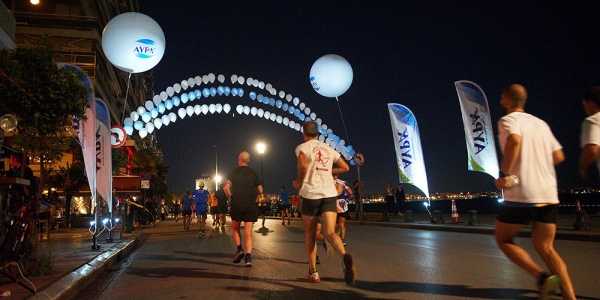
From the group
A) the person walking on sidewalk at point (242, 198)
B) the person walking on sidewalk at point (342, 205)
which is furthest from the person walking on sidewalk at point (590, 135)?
the person walking on sidewalk at point (342, 205)

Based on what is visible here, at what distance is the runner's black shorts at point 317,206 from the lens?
5551 mm

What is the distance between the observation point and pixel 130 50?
12.6 meters

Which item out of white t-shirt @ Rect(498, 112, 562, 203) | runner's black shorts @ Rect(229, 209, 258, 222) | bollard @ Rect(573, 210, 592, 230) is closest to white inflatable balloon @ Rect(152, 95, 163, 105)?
runner's black shorts @ Rect(229, 209, 258, 222)

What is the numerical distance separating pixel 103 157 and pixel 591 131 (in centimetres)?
928

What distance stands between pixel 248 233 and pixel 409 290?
3.20 meters

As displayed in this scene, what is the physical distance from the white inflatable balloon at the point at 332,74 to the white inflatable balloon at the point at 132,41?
660 centimetres

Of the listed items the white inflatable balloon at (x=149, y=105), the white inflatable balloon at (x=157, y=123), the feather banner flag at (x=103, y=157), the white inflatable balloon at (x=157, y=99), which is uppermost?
the white inflatable balloon at (x=157, y=99)

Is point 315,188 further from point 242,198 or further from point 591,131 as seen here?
point 591,131

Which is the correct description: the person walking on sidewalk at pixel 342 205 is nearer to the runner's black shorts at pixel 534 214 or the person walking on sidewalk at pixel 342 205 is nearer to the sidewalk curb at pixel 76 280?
the sidewalk curb at pixel 76 280

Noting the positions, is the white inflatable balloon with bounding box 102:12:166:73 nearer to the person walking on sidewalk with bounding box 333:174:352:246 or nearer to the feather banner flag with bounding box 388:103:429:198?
the person walking on sidewalk with bounding box 333:174:352:246

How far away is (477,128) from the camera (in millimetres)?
15688

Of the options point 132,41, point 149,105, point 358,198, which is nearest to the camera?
point 132,41

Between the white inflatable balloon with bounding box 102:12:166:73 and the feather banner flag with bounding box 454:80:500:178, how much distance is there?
9971 mm

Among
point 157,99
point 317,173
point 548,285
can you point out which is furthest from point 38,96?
point 157,99
